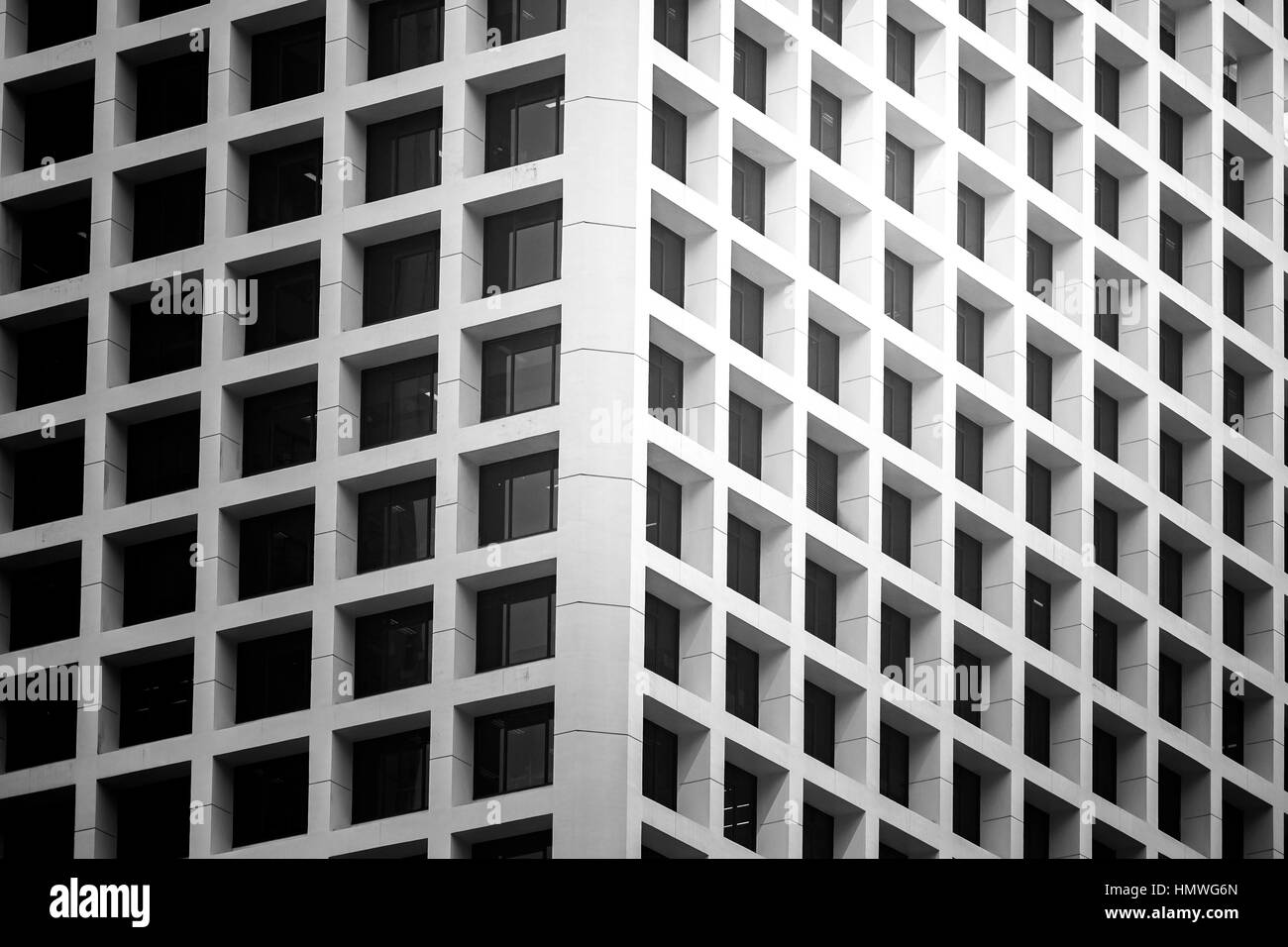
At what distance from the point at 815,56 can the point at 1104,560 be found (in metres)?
18.8

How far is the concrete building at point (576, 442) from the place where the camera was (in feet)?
287

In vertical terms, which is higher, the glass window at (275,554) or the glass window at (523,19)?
the glass window at (523,19)

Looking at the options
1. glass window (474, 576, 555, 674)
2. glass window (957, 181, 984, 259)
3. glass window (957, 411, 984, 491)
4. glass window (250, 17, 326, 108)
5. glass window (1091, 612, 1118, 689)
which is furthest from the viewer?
glass window (1091, 612, 1118, 689)

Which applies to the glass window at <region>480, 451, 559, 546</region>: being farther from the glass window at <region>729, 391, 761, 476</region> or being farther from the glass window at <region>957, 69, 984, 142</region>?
the glass window at <region>957, 69, 984, 142</region>

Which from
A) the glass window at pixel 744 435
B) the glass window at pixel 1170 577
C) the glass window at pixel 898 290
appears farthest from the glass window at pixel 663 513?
the glass window at pixel 1170 577

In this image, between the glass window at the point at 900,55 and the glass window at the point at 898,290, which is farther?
the glass window at the point at 900,55

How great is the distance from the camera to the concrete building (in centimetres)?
8738

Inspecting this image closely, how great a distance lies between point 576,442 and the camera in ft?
284

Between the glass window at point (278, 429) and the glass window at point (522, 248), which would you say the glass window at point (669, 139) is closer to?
the glass window at point (522, 248)

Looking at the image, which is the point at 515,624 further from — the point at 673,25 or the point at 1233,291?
the point at 1233,291

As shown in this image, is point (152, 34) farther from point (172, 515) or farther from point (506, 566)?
point (506, 566)

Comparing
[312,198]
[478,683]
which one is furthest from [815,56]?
[478,683]

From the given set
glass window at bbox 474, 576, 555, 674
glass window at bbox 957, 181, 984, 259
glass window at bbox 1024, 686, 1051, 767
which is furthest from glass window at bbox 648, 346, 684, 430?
glass window at bbox 1024, 686, 1051, 767

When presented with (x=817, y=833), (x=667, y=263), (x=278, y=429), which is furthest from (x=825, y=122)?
(x=817, y=833)
